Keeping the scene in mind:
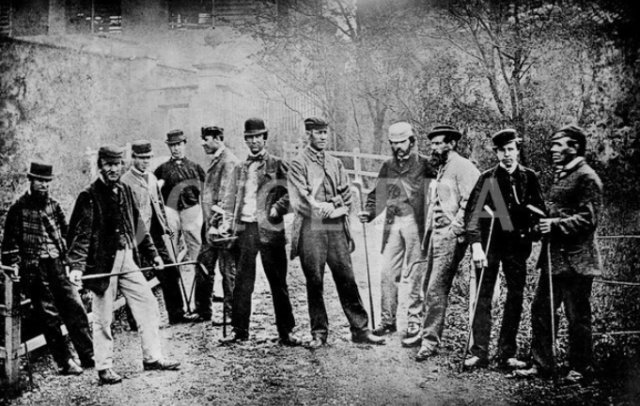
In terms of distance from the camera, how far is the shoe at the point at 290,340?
10.9 feet

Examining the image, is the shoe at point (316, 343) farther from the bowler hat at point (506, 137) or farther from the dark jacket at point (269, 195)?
the bowler hat at point (506, 137)

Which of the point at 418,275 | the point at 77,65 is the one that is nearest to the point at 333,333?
the point at 418,275

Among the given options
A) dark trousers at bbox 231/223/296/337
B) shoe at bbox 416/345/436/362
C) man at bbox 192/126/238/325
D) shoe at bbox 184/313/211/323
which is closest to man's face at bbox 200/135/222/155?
man at bbox 192/126/238/325

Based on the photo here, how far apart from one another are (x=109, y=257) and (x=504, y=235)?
6.50 feet

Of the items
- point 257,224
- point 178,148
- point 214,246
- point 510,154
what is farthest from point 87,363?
point 510,154

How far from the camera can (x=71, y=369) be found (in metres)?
3.18

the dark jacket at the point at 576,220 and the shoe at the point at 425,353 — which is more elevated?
the dark jacket at the point at 576,220

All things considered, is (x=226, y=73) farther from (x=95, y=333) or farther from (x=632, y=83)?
(x=632, y=83)

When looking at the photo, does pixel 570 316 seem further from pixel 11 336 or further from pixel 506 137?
pixel 11 336

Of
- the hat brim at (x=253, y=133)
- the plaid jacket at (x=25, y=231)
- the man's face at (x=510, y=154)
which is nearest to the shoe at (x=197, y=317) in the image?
the plaid jacket at (x=25, y=231)

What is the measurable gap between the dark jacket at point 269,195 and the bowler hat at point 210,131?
0.22 meters

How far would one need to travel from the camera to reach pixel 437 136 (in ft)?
10.5

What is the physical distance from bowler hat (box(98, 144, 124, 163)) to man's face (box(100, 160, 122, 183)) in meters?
0.02

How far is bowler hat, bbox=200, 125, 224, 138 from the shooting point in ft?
11.0
